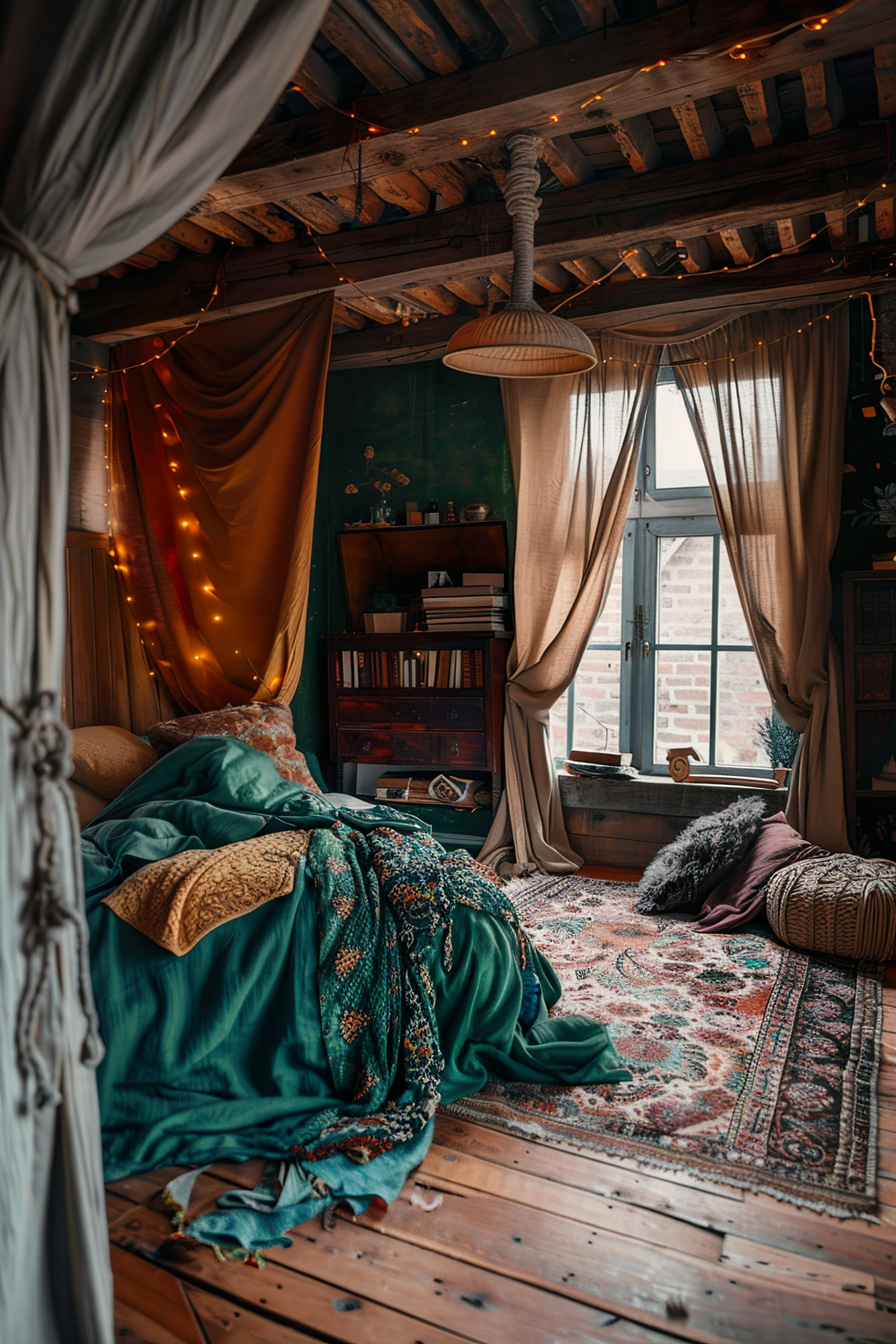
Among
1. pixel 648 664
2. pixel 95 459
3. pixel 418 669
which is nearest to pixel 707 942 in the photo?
pixel 648 664

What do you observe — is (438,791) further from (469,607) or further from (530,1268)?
(530,1268)

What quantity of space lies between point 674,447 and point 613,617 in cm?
104

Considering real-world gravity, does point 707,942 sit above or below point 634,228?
below

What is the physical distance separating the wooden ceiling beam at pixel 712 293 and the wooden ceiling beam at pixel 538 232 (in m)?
0.61

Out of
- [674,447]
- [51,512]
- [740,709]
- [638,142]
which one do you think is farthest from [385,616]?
[51,512]

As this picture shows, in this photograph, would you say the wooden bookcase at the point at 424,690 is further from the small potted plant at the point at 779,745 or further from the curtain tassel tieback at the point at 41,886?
the curtain tassel tieback at the point at 41,886

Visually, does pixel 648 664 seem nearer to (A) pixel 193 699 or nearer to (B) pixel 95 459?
(A) pixel 193 699

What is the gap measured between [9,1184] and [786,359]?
4.80 metres

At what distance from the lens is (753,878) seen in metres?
4.29

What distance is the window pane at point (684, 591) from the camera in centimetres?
522

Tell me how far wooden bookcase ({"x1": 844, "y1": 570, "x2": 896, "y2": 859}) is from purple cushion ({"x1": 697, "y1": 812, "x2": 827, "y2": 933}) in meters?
0.39

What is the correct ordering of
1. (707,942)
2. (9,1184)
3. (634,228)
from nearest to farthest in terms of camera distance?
(9,1184), (634,228), (707,942)

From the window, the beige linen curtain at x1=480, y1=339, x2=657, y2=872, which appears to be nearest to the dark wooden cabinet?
the beige linen curtain at x1=480, y1=339, x2=657, y2=872

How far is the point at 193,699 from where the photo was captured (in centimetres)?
482
